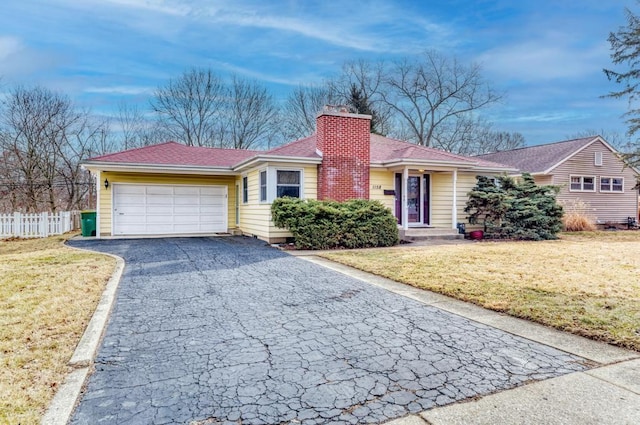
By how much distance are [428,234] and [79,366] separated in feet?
39.5

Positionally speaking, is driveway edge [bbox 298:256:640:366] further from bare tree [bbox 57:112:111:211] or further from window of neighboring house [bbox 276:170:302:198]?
bare tree [bbox 57:112:111:211]

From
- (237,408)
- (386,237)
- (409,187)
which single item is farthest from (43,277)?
(409,187)

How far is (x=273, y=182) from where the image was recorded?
11.8 meters

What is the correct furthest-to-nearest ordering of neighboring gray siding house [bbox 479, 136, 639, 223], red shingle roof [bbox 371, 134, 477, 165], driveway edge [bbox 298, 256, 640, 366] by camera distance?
neighboring gray siding house [bbox 479, 136, 639, 223], red shingle roof [bbox 371, 134, 477, 165], driveway edge [bbox 298, 256, 640, 366]

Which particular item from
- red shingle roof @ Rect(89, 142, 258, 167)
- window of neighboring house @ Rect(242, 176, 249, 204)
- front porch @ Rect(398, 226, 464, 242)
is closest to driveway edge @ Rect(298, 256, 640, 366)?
front porch @ Rect(398, 226, 464, 242)

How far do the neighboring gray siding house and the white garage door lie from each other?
1663 centimetres

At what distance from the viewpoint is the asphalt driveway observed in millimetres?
2418

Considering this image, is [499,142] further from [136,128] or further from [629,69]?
[136,128]

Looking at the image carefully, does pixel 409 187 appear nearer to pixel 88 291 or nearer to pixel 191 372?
pixel 88 291

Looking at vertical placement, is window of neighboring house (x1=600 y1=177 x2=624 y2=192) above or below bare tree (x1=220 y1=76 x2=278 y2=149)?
below

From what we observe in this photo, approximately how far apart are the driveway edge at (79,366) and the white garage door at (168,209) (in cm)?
1023

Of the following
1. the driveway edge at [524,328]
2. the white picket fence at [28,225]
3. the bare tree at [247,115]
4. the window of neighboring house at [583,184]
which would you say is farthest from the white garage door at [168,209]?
the window of neighboring house at [583,184]

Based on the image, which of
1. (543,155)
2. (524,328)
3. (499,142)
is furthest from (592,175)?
(524,328)

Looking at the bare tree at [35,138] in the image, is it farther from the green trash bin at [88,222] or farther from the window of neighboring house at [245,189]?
the window of neighboring house at [245,189]
